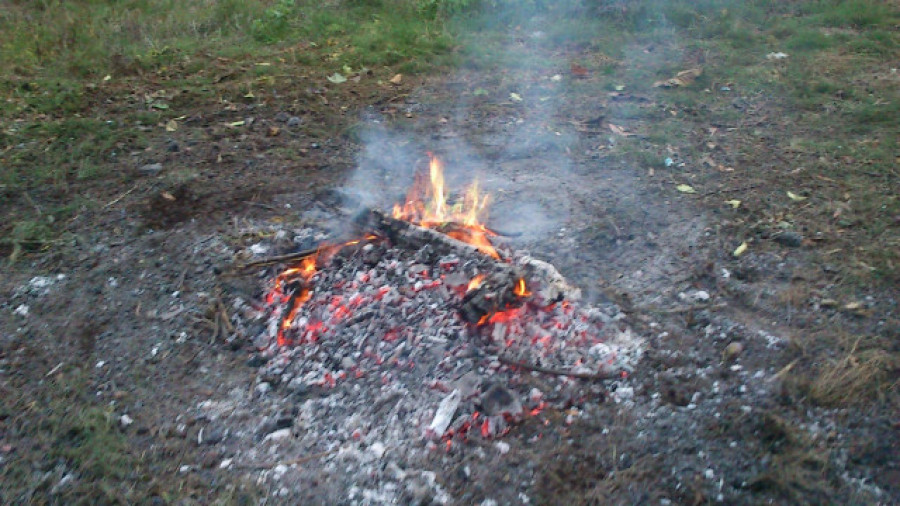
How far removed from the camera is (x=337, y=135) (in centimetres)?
580

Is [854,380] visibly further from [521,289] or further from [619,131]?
[619,131]

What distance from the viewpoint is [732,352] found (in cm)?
338

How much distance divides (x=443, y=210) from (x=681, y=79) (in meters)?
3.57

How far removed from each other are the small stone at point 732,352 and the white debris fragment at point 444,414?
1403 mm

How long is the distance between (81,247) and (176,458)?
80.4 inches

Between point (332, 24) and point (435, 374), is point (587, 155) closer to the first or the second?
point (435, 374)

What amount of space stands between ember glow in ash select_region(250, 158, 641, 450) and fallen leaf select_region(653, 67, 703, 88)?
368cm

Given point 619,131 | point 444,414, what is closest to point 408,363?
point 444,414

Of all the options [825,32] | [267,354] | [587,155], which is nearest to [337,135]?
[587,155]

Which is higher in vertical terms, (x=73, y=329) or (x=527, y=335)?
(x=527, y=335)

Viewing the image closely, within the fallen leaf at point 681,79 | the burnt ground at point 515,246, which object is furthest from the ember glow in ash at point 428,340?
the fallen leaf at point 681,79

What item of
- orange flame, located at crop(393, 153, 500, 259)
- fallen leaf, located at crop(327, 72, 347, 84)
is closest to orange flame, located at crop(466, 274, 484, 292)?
orange flame, located at crop(393, 153, 500, 259)

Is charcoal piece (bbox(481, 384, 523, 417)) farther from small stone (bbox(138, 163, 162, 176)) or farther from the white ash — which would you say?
small stone (bbox(138, 163, 162, 176))

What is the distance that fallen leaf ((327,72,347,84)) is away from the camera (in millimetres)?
6742
